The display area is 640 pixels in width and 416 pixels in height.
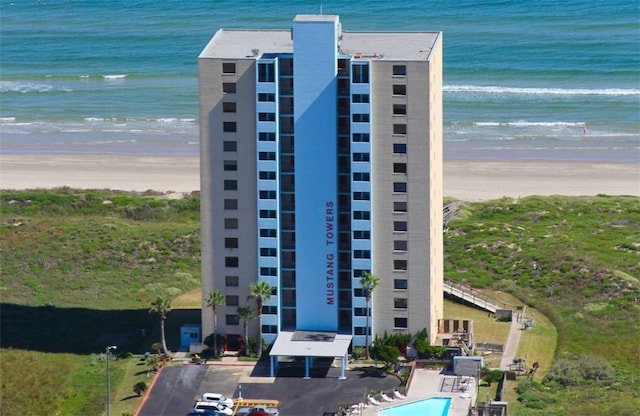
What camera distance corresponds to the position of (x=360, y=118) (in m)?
121

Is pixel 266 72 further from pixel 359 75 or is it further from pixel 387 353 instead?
pixel 387 353

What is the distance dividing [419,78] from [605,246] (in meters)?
33.9

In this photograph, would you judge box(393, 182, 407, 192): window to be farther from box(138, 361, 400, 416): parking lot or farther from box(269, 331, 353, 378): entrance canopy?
box(138, 361, 400, 416): parking lot

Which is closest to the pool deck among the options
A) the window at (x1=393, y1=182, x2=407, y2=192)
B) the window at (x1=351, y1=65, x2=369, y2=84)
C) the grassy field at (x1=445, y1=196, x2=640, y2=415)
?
the grassy field at (x1=445, y1=196, x2=640, y2=415)

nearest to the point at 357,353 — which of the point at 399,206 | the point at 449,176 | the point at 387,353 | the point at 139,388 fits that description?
the point at 387,353

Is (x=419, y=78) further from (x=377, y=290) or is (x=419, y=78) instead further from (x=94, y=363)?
(x=94, y=363)

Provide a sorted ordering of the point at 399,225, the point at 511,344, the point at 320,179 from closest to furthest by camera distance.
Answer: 1. the point at 320,179
2. the point at 399,225
3. the point at 511,344

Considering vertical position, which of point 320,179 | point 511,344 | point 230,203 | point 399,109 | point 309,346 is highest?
point 399,109

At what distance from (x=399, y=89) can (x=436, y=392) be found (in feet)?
64.9

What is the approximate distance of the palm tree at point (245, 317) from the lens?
12262cm

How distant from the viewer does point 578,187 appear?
6919 inches

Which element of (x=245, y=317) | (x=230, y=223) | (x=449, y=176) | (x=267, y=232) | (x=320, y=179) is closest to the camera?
(x=320, y=179)

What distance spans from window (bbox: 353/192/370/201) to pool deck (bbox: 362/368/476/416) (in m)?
11.6

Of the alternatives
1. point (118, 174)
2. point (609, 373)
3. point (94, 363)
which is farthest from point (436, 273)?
point (118, 174)
